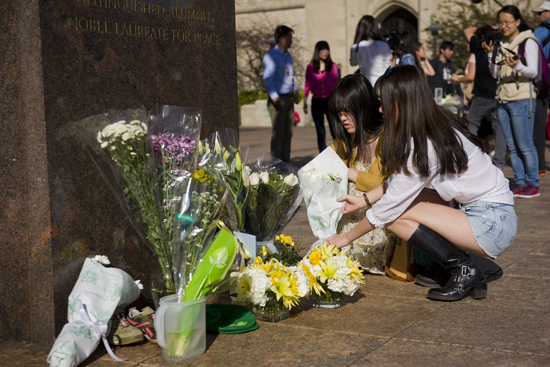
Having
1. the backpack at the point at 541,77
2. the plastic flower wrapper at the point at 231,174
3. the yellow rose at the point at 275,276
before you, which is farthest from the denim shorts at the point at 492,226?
the backpack at the point at 541,77

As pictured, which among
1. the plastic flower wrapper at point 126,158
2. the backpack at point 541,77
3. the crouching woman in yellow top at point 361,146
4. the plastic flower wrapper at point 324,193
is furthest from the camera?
the backpack at point 541,77

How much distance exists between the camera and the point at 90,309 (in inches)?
112

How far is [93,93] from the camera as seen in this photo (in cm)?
313

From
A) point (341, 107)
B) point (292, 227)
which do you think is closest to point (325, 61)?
point (292, 227)

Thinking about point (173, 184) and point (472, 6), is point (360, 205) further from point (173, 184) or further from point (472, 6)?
point (472, 6)

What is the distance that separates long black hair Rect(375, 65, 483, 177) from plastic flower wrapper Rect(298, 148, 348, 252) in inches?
20.8

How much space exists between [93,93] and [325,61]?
6767 mm

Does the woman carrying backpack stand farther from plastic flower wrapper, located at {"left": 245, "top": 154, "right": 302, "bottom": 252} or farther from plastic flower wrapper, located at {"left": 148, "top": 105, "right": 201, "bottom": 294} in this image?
plastic flower wrapper, located at {"left": 148, "top": 105, "right": 201, "bottom": 294}

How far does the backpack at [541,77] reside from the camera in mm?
6543

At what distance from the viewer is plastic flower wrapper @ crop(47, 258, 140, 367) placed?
2.64 meters

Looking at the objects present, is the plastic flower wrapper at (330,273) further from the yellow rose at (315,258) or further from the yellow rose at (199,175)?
the yellow rose at (199,175)

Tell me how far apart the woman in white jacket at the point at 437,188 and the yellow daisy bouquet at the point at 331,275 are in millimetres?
284

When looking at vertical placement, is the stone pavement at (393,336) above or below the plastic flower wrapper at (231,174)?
below

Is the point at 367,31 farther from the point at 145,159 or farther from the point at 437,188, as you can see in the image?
the point at 145,159
